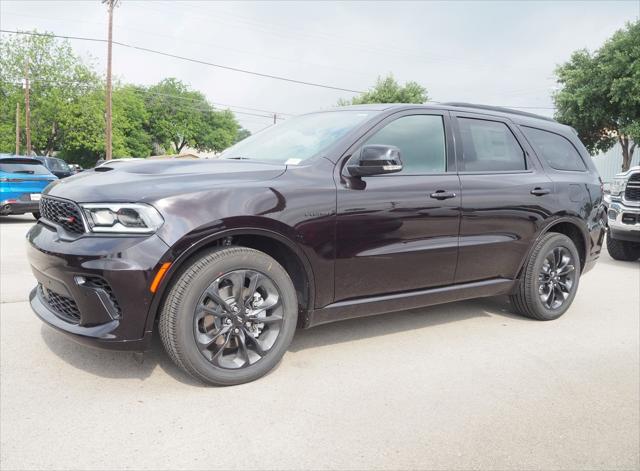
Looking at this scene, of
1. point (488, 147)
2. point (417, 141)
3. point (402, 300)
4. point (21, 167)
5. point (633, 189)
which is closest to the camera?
point (402, 300)

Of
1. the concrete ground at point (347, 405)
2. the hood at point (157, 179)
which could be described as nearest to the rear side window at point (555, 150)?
the concrete ground at point (347, 405)

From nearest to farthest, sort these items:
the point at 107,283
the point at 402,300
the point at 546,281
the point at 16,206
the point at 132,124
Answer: the point at 107,283 < the point at 402,300 < the point at 546,281 < the point at 16,206 < the point at 132,124

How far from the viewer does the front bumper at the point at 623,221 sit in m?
7.75

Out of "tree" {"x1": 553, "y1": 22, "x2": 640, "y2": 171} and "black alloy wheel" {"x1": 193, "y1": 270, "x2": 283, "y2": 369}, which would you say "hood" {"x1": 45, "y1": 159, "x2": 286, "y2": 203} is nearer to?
"black alloy wheel" {"x1": 193, "y1": 270, "x2": 283, "y2": 369}

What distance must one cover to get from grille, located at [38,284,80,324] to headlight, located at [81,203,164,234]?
49cm

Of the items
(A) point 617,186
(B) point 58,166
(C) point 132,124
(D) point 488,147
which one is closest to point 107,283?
(D) point 488,147

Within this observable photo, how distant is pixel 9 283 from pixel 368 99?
37449 mm

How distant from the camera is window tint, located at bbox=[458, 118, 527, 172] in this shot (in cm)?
411

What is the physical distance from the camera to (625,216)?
7.89 m

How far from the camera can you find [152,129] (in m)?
75.9

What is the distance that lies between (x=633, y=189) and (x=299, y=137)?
6377mm

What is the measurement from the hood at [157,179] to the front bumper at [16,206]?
9101 millimetres

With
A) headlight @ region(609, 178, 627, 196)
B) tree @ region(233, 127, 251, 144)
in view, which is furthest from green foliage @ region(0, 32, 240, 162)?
headlight @ region(609, 178, 627, 196)

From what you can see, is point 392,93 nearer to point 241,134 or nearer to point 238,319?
point 238,319
